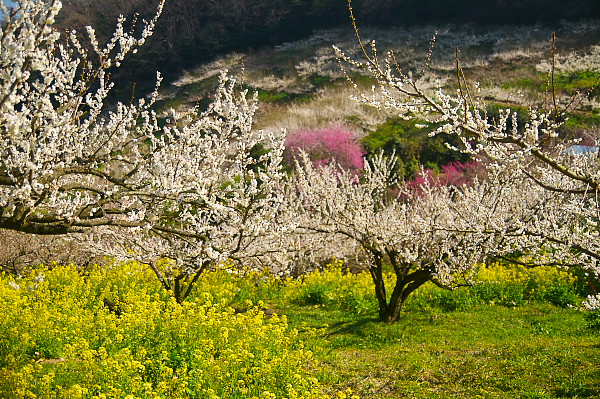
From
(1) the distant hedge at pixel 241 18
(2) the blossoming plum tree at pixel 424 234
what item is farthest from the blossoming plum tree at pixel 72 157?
(1) the distant hedge at pixel 241 18

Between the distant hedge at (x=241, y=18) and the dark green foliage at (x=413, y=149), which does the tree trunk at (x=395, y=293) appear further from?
the distant hedge at (x=241, y=18)

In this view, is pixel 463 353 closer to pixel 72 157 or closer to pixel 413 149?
pixel 72 157

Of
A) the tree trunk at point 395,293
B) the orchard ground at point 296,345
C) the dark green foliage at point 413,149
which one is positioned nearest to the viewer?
the orchard ground at point 296,345

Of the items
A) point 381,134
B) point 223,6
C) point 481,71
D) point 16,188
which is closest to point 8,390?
point 16,188

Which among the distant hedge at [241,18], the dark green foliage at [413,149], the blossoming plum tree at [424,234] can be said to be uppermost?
the distant hedge at [241,18]

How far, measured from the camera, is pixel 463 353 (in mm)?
8188

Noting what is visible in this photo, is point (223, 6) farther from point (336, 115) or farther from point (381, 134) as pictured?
point (381, 134)

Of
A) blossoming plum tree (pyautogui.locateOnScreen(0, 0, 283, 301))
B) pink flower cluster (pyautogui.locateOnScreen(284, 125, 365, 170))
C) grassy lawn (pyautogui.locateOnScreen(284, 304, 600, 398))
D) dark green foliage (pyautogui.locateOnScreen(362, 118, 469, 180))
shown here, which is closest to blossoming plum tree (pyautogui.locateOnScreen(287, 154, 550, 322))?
grassy lawn (pyautogui.locateOnScreen(284, 304, 600, 398))

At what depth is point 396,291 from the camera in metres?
10.3

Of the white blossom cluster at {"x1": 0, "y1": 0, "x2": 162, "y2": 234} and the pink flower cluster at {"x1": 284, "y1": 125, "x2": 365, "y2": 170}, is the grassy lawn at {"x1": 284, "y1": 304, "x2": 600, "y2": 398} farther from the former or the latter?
the pink flower cluster at {"x1": 284, "y1": 125, "x2": 365, "y2": 170}

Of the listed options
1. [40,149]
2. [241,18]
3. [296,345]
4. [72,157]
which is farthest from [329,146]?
[241,18]

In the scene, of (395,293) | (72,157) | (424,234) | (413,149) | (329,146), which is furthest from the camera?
(329,146)

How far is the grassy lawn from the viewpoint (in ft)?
20.8

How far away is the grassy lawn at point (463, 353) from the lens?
6328mm
